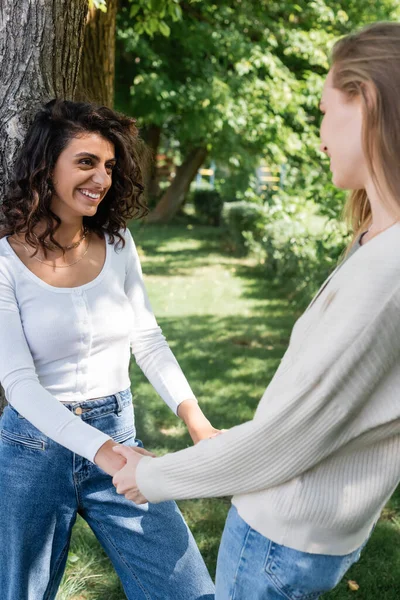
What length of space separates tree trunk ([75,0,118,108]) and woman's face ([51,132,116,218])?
7.52ft

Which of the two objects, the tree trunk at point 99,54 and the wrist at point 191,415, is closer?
the wrist at point 191,415

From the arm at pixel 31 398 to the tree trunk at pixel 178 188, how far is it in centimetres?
1885

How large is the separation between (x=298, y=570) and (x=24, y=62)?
1.88 metres

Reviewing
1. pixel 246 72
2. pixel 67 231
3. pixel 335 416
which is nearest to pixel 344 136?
pixel 335 416

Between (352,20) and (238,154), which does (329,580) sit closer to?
(238,154)

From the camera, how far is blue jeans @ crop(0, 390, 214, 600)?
6.94 feet

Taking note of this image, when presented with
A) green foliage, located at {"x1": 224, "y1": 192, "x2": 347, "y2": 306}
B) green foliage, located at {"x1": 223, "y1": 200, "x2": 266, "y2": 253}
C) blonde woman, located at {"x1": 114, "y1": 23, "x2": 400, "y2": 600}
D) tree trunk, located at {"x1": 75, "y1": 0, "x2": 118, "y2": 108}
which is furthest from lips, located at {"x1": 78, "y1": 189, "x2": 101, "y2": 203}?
green foliage, located at {"x1": 223, "y1": 200, "x2": 266, "y2": 253}

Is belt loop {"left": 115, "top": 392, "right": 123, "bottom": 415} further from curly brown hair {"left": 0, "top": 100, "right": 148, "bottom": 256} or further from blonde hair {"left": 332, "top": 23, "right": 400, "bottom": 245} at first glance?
blonde hair {"left": 332, "top": 23, "right": 400, "bottom": 245}

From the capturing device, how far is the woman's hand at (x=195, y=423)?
2260 millimetres

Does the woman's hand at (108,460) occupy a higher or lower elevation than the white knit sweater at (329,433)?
lower

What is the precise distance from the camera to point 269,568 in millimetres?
1531

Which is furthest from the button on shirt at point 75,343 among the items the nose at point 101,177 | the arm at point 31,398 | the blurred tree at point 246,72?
the blurred tree at point 246,72

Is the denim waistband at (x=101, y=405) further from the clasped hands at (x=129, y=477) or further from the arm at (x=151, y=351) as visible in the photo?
the clasped hands at (x=129, y=477)

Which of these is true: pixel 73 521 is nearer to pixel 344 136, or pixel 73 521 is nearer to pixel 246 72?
pixel 344 136
